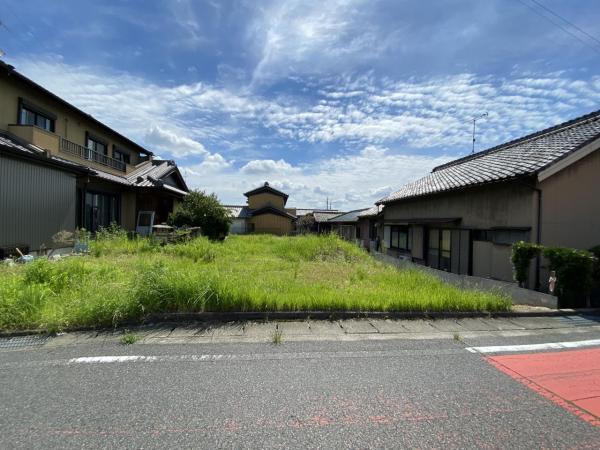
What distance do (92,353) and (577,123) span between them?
1405cm

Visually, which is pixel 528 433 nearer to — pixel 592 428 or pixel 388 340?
pixel 592 428

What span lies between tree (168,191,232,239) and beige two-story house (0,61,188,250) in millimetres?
1420

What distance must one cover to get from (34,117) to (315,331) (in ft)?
49.3

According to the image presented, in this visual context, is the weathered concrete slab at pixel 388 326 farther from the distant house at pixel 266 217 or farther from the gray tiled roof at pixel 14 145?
the distant house at pixel 266 217

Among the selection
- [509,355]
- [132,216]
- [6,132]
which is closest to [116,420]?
[509,355]

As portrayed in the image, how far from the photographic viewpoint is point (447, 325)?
16.1ft

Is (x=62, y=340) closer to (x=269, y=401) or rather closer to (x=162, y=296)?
(x=162, y=296)

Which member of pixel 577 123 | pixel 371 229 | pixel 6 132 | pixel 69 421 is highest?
pixel 577 123

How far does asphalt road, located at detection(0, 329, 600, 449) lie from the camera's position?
224cm

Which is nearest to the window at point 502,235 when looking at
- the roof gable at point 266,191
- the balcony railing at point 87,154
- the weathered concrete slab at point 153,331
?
the weathered concrete slab at point 153,331

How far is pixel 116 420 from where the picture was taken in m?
2.42

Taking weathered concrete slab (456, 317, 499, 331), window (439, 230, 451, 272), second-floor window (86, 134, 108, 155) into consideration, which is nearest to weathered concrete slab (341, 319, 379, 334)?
weathered concrete slab (456, 317, 499, 331)

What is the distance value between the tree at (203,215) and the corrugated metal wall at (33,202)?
6.72m

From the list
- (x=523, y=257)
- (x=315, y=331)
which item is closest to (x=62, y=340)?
(x=315, y=331)
